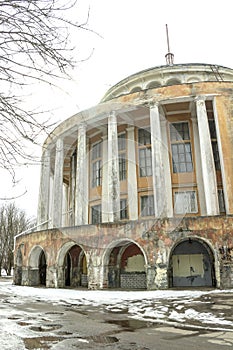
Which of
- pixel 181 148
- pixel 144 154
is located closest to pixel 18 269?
pixel 144 154

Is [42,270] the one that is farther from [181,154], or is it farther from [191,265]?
[181,154]

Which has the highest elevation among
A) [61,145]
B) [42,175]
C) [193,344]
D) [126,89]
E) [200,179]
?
[126,89]

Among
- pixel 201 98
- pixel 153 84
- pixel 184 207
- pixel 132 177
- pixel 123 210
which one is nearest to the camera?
pixel 201 98

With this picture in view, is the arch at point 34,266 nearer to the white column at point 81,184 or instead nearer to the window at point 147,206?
the white column at point 81,184

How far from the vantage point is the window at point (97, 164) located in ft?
78.8

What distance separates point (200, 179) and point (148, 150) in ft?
13.3

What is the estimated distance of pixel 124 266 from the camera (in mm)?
19109

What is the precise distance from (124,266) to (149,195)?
5.03 metres

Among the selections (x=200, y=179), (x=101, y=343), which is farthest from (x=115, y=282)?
(x=101, y=343)

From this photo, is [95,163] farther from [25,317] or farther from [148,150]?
[25,317]

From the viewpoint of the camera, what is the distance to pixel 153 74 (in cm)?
2612

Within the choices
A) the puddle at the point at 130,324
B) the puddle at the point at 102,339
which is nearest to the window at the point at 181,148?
the puddle at the point at 130,324

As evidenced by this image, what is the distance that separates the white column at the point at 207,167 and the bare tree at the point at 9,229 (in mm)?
32241

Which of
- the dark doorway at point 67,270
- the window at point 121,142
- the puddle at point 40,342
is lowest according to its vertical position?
the puddle at point 40,342
